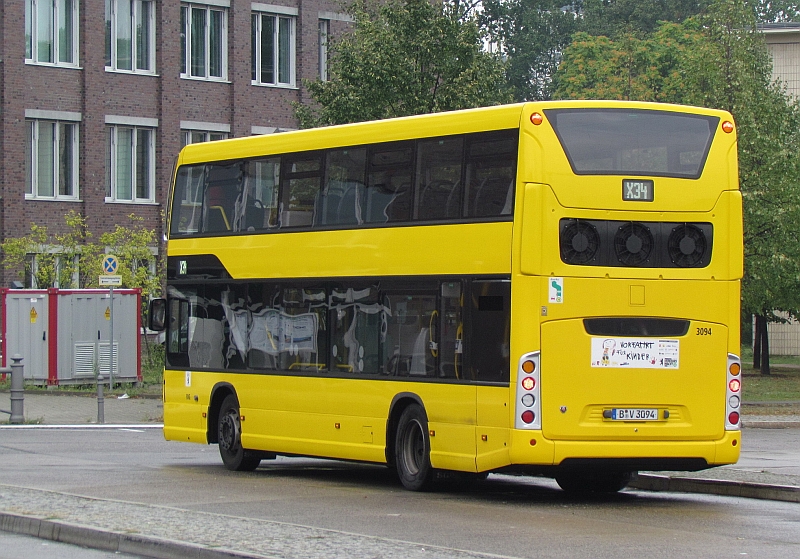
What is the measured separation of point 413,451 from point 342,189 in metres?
3.02

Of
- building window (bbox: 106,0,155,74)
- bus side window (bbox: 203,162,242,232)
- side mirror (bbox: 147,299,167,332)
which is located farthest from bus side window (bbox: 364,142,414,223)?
building window (bbox: 106,0,155,74)

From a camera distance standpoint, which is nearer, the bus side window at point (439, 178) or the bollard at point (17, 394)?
the bus side window at point (439, 178)

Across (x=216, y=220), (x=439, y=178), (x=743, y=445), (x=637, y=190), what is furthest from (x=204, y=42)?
(x=637, y=190)

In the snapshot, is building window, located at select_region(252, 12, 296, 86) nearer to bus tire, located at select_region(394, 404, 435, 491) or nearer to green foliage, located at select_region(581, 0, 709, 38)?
bus tire, located at select_region(394, 404, 435, 491)

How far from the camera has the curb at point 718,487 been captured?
15.0 meters

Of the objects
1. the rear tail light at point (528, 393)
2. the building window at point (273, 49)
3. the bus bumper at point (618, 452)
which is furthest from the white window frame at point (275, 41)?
the bus bumper at point (618, 452)

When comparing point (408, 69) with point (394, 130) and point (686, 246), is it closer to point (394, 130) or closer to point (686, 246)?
point (394, 130)

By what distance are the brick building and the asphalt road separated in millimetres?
23890

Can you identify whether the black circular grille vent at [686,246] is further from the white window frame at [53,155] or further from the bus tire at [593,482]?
the white window frame at [53,155]

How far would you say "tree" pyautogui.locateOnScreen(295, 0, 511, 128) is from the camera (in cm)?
3456

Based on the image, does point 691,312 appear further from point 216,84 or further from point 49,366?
point 216,84

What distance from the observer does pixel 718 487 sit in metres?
15.7

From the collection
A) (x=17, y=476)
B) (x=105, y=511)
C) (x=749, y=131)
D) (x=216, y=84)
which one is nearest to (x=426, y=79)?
(x=749, y=131)

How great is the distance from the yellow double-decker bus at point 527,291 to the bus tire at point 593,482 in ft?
0.07
